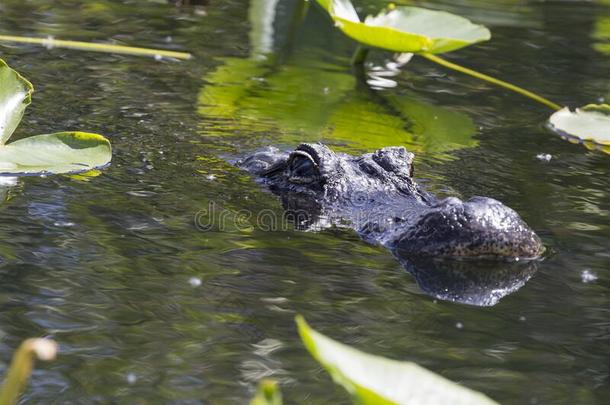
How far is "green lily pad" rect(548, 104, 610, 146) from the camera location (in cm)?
599

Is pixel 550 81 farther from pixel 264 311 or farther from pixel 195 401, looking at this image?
pixel 195 401

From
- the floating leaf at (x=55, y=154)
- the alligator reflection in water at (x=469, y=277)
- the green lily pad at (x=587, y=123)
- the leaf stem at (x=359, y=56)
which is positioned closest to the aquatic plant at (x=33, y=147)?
the floating leaf at (x=55, y=154)

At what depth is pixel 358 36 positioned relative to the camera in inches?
260

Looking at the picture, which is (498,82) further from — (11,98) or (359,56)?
(11,98)

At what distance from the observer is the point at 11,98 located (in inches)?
185

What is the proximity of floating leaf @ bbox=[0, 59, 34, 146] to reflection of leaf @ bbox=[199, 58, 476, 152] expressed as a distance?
1394 mm

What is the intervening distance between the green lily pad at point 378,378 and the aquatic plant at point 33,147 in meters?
3.05

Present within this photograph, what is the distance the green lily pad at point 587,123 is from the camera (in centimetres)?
599

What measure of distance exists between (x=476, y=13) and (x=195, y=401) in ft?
24.3

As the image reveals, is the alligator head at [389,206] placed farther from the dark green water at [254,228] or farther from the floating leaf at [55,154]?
the floating leaf at [55,154]

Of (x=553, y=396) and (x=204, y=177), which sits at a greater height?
(x=553, y=396)

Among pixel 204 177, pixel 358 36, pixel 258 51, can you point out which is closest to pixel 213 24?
pixel 258 51

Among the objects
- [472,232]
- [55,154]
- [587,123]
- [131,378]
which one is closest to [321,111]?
[587,123]

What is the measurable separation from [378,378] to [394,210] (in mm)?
2723
